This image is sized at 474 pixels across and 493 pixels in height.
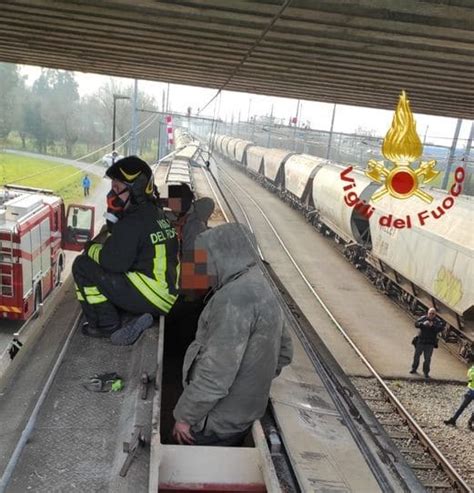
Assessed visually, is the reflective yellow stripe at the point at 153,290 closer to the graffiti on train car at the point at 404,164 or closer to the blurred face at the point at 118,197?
the blurred face at the point at 118,197

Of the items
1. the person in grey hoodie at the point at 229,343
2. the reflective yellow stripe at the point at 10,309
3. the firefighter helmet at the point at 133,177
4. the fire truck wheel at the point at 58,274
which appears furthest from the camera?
the fire truck wheel at the point at 58,274

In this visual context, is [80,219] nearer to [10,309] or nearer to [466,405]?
[10,309]

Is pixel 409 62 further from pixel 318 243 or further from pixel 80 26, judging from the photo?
pixel 318 243

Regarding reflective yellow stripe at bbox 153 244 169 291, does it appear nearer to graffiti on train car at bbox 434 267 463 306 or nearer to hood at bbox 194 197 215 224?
hood at bbox 194 197 215 224

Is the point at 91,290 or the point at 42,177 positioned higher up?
the point at 91,290

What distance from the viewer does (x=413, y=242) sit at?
13102 mm

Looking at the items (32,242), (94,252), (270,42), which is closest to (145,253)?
(94,252)

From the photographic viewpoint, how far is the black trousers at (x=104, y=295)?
4289 millimetres

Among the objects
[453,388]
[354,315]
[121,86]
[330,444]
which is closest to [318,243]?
[354,315]

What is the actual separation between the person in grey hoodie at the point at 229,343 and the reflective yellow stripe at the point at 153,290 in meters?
1.35

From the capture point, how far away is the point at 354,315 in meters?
14.1

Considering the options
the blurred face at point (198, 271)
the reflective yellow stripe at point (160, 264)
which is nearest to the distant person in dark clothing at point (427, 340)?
Answer: the reflective yellow stripe at point (160, 264)

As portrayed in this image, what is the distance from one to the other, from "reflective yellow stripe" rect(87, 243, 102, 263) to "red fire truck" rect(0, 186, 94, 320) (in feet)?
21.1

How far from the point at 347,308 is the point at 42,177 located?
94.6 feet
